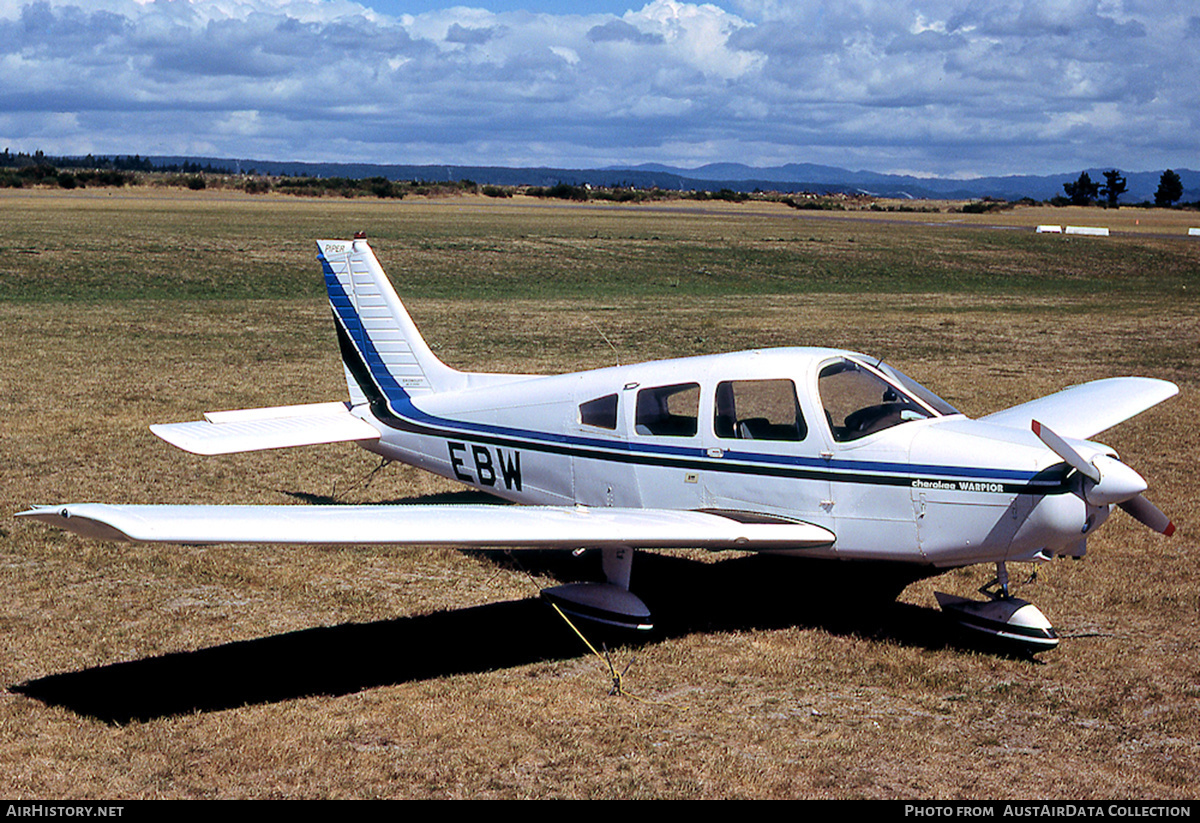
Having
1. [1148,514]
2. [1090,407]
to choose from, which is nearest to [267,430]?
[1148,514]

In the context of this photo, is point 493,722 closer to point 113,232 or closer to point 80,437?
point 80,437

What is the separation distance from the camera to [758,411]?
8.60 metres

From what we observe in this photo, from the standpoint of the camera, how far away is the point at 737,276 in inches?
1715

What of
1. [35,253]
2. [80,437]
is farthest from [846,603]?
[35,253]

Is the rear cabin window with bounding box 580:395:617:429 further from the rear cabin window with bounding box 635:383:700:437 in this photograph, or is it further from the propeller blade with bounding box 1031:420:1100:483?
the propeller blade with bounding box 1031:420:1100:483

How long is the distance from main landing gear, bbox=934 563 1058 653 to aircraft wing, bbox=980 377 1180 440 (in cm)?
Result: 170

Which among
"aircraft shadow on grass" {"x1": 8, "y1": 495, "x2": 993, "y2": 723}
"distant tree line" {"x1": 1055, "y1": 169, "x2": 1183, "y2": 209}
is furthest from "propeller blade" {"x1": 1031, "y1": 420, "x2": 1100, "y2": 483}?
"distant tree line" {"x1": 1055, "y1": 169, "x2": 1183, "y2": 209}

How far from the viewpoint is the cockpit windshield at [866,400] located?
8.28 m

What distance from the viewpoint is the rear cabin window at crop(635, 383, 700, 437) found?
8812mm

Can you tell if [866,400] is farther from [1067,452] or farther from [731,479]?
[1067,452]

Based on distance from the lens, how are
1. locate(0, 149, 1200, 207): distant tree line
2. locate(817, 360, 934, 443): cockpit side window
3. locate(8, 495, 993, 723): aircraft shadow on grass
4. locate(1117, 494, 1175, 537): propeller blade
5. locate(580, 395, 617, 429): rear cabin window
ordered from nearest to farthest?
locate(8, 495, 993, 723): aircraft shadow on grass < locate(1117, 494, 1175, 537): propeller blade < locate(817, 360, 934, 443): cockpit side window < locate(580, 395, 617, 429): rear cabin window < locate(0, 149, 1200, 207): distant tree line

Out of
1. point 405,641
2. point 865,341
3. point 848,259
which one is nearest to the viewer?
point 405,641

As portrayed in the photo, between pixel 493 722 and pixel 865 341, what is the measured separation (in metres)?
20.2

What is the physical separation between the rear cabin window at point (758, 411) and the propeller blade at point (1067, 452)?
1743mm
